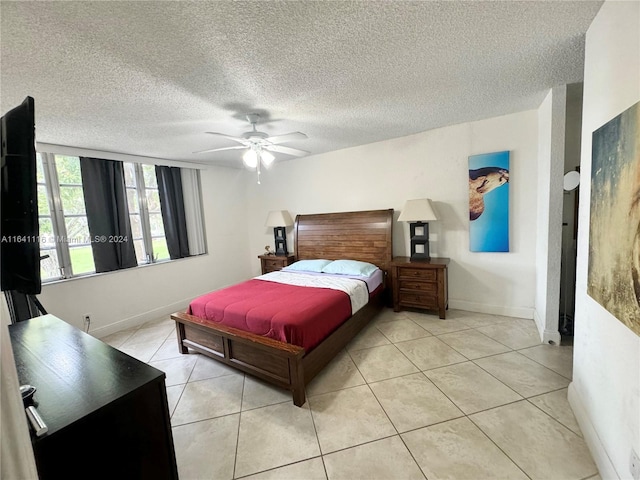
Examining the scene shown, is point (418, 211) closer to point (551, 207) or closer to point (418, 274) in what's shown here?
point (418, 274)

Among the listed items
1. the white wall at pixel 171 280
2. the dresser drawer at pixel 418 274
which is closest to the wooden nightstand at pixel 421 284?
the dresser drawer at pixel 418 274

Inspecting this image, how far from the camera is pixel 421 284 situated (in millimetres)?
3285

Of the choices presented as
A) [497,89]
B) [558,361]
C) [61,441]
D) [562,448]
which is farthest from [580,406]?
[61,441]

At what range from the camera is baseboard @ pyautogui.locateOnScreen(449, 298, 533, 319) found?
310 cm

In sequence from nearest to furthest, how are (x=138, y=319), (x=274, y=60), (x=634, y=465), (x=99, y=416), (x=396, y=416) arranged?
(x=99, y=416)
(x=634, y=465)
(x=274, y=60)
(x=396, y=416)
(x=138, y=319)

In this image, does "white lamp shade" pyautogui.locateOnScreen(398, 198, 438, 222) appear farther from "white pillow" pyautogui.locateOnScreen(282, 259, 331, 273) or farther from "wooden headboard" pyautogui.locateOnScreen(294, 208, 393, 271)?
"white pillow" pyautogui.locateOnScreen(282, 259, 331, 273)

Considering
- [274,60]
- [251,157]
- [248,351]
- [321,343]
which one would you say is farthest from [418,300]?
[274,60]

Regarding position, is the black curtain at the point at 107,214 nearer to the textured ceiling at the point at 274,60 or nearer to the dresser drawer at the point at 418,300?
the textured ceiling at the point at 274,60

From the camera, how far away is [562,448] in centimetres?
149

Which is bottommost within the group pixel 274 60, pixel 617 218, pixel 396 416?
pixel 396 416

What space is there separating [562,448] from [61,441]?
2.34 metres

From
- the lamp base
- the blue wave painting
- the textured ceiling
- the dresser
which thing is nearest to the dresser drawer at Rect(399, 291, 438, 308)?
the lamp base

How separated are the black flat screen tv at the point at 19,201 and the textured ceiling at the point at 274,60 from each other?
0.84 m

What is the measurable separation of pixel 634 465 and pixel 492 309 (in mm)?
2344
